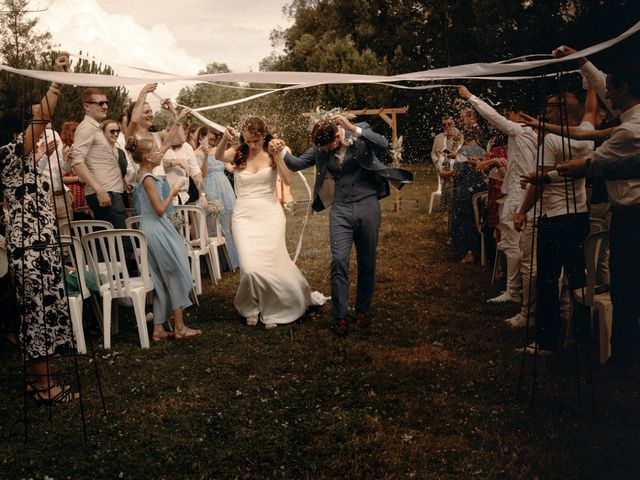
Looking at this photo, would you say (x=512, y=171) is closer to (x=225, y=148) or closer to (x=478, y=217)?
(x=478, y=217)

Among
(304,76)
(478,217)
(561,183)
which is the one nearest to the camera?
(304,76)

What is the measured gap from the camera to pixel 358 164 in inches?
225

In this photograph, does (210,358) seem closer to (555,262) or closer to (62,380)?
(62,380)

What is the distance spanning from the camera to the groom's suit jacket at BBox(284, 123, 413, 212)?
222 inches

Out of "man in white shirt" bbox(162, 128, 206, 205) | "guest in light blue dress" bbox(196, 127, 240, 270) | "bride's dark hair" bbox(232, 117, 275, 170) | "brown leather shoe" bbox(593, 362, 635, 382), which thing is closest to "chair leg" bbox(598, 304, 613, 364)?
"brown leather shoe" bbox(593, 362, 635, 382)

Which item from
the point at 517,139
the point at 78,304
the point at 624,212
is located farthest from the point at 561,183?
the point at 78,304

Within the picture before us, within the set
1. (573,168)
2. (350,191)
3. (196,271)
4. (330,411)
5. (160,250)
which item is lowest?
(330,411)

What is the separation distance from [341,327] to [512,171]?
7.73 ft

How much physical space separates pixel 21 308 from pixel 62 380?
992mm

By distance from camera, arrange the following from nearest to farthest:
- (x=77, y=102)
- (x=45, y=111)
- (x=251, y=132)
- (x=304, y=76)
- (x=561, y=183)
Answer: (x=45, y=111) → (x=304, y=76) → (x=561, y=183) → (x=251, y=132) → (x=77, y=102)

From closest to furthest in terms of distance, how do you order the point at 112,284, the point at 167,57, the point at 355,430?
the point at 355,430 → the point at 112,284 → the point at 167,57

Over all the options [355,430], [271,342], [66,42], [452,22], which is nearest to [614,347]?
[355,430]

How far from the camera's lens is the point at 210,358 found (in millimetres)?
5219

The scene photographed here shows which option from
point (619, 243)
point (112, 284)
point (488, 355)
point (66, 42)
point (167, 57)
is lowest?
point (488, 355)
